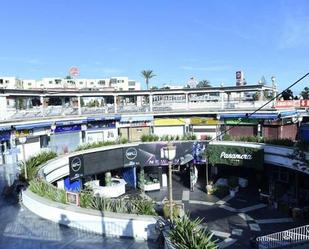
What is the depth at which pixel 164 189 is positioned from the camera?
Result: 35.8 m

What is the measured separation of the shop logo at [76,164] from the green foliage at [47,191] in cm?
1190

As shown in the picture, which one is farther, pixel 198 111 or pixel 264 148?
pixel 198 111

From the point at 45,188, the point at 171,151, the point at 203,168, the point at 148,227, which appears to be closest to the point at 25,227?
the point at 45,188

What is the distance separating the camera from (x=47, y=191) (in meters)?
14.7

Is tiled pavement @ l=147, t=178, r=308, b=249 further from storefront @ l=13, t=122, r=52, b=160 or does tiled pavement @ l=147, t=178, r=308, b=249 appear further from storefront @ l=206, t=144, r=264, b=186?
storefront @ l=13, t=122, r=52, b=160

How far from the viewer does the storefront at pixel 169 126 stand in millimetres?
40562

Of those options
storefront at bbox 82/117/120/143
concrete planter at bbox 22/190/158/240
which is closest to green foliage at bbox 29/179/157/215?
concrete planter at bbox 22/190/158/240

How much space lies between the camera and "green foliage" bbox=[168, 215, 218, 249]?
30.0 feet

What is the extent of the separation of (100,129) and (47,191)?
24.1 metres

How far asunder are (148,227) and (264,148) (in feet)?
65.7

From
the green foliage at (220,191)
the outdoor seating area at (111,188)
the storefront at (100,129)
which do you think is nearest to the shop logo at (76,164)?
the outdoor seating area at (111,188)

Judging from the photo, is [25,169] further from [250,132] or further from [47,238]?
[250,132]

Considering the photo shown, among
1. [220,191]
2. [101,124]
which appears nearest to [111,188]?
[101,124]

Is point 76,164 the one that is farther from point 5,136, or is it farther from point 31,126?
point 5,136
